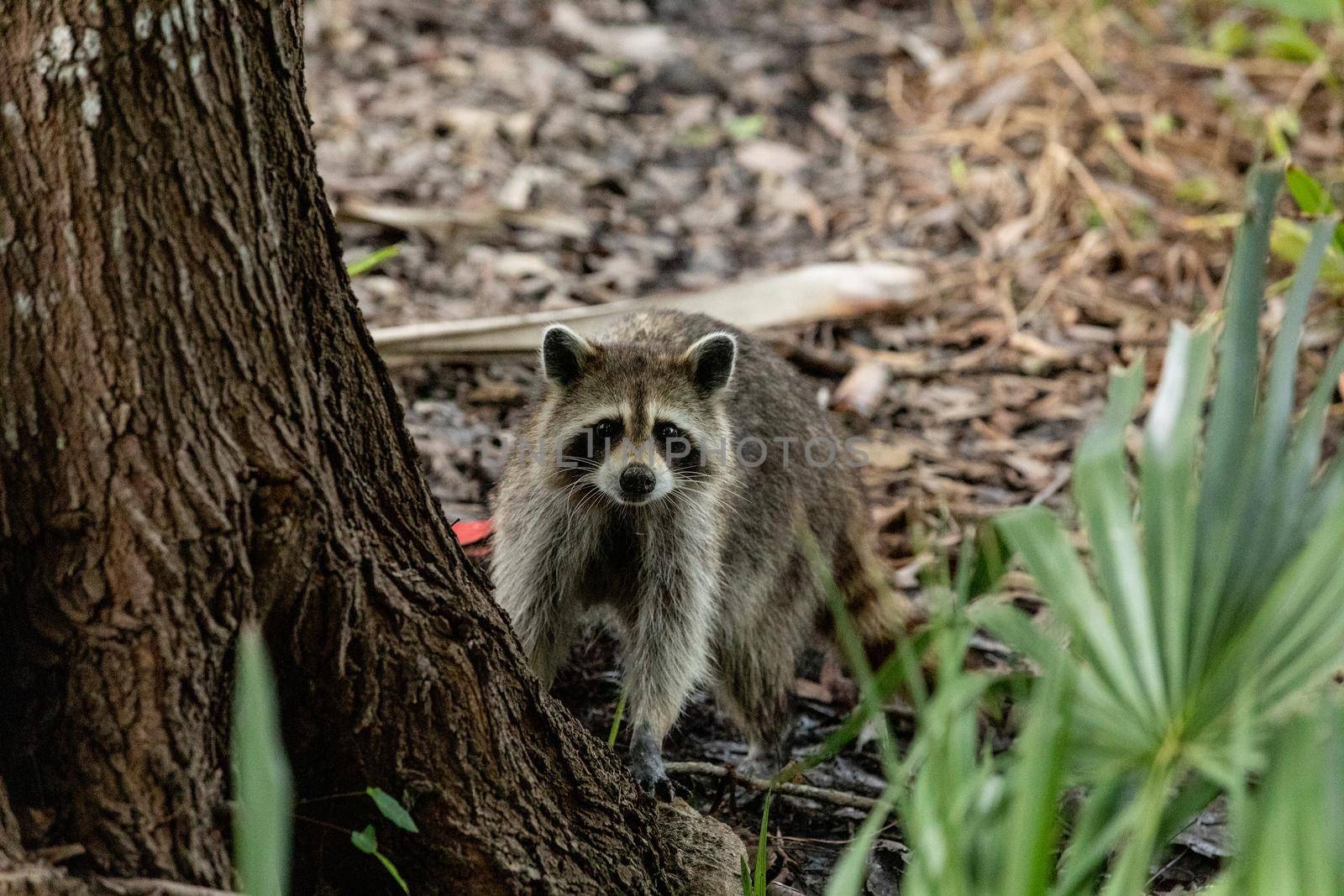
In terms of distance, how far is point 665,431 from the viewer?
13.9ft

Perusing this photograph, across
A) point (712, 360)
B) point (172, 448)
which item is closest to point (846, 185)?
point (712, 360)

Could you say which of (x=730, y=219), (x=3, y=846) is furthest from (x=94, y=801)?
(x=730, y=219)

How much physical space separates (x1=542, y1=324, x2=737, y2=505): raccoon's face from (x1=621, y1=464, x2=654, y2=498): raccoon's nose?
0.32 feet

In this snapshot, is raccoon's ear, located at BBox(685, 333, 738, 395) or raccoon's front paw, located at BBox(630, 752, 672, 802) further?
raccoon's ear, located at BBox(685, 333, 738, 395)

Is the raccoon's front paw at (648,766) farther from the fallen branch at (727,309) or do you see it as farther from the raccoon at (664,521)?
the fallen branch at (727,309)

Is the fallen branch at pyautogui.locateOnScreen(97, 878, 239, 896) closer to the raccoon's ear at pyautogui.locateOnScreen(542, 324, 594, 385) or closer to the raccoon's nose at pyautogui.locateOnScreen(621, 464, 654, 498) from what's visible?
the raccoon's nose at pyautogui.locateOnScreen(621, 464, 654, 498)

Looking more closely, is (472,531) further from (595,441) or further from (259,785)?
(259,785)

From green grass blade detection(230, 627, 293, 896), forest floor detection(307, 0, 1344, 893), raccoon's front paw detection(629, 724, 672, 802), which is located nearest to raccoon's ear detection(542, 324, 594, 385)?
forest floor detection(307, 0, 1344, 893)

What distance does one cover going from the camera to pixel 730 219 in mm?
7801

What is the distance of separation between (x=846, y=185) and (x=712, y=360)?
4173mm

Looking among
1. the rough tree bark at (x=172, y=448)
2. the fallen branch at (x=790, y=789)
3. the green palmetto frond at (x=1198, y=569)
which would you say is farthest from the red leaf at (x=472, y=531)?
the green palmetto frond at (x=1198, y=569)

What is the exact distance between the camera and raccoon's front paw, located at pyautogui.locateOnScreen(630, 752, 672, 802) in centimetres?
363

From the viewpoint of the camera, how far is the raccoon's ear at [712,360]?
4.20 m

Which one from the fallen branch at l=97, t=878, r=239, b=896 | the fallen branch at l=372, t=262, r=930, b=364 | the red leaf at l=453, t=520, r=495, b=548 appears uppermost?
the fallen branch at l=372, t=262, r=930, b=364
